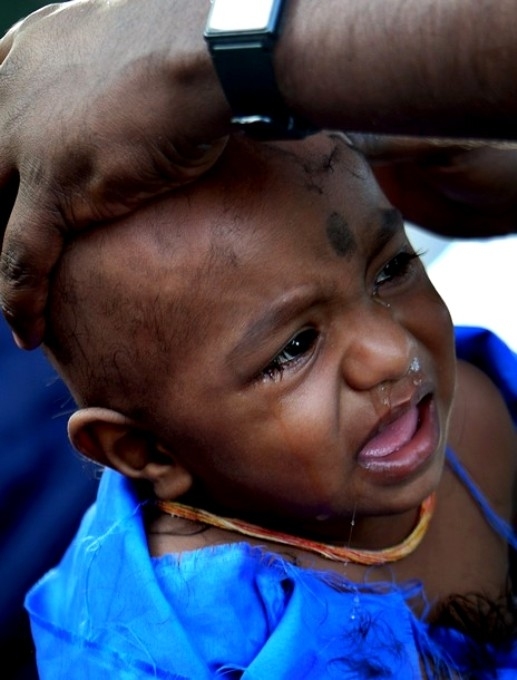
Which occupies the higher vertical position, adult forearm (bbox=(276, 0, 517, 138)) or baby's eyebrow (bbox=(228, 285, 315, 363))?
adult forearm (bbox=(276, 0, 517, 138))

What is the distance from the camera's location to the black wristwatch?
0.76m

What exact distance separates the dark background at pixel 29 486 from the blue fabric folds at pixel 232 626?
257 millimetres

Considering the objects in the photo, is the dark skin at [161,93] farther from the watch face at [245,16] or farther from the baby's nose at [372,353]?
the baby's nose at [372,353]

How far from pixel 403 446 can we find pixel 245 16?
1.82ft

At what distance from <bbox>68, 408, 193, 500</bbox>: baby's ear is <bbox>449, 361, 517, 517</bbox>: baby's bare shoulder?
19.9 inches

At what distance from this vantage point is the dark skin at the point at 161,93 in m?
0.71

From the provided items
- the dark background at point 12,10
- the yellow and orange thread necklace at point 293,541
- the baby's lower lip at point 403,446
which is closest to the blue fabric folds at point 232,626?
the yellow and orange thread necklace at point 293,541

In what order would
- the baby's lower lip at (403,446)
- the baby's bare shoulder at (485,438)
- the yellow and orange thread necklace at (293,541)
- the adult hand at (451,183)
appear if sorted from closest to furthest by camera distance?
1. the baby's lower lip at (403,446)
2. the yellow and orange thread necklace at (293,541)
3. the adult hand at (451,183)
4. the baby's bare shoulder at (485,438)

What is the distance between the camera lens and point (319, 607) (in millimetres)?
1126

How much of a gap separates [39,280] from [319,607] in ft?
1.73

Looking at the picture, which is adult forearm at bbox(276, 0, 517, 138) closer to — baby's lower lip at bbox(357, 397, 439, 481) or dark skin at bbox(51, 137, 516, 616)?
dark skin at bbox(51, 137, 516, 616)

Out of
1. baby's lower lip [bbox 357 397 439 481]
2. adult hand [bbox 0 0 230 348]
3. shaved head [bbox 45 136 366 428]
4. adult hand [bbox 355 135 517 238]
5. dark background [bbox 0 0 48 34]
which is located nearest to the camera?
adult hand [bbox 0 0 230 348]

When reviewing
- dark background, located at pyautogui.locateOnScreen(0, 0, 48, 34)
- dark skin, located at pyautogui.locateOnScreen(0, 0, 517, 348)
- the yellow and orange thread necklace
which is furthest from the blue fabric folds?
dark background, located at pyautogui.locateOnScreen(0, 0, 48, 34)

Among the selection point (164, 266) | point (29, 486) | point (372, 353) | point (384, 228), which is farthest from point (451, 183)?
point (29, 486)
